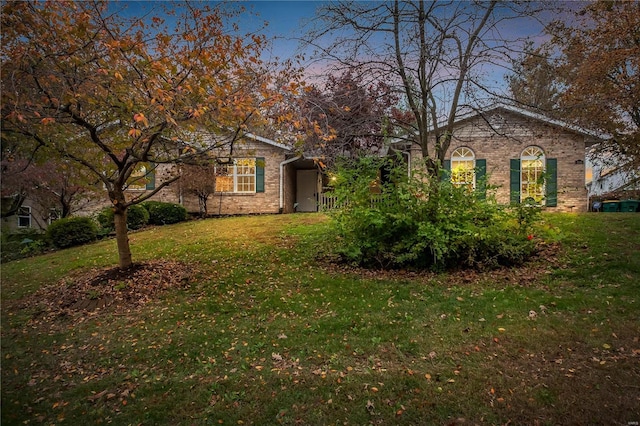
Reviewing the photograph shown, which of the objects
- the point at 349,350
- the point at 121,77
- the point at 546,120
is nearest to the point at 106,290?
the point at 121,77

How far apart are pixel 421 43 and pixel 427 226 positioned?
12.6 ft

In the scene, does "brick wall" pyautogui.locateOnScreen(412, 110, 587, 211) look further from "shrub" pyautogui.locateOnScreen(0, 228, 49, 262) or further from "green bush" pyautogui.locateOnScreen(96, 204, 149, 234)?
"shrub" pyautogui.locateOnScreen(0, 228, 49, 262)

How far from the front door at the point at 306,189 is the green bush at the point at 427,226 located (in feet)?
41.3

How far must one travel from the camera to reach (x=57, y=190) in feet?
40.4

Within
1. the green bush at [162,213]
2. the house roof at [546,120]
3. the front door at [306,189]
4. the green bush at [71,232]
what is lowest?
the green bush at [71,232]

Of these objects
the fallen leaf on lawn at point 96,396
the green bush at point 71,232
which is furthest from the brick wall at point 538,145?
the fallen leaf on lawn at point 96,396

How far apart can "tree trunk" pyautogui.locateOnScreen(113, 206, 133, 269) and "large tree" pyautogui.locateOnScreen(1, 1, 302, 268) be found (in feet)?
0.09

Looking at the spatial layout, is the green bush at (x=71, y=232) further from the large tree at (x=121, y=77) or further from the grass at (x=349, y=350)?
the large tree at (x=121, y=77)

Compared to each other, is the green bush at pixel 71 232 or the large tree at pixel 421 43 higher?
the large tree at pixel 421 43

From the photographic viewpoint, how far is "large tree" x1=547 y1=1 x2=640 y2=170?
21.2 ft

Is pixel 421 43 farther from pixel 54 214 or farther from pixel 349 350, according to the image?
pixel 54 214

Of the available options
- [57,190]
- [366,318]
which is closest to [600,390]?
[366,318]

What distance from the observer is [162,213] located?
14234 millimetres

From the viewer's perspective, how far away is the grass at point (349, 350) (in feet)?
9.44
